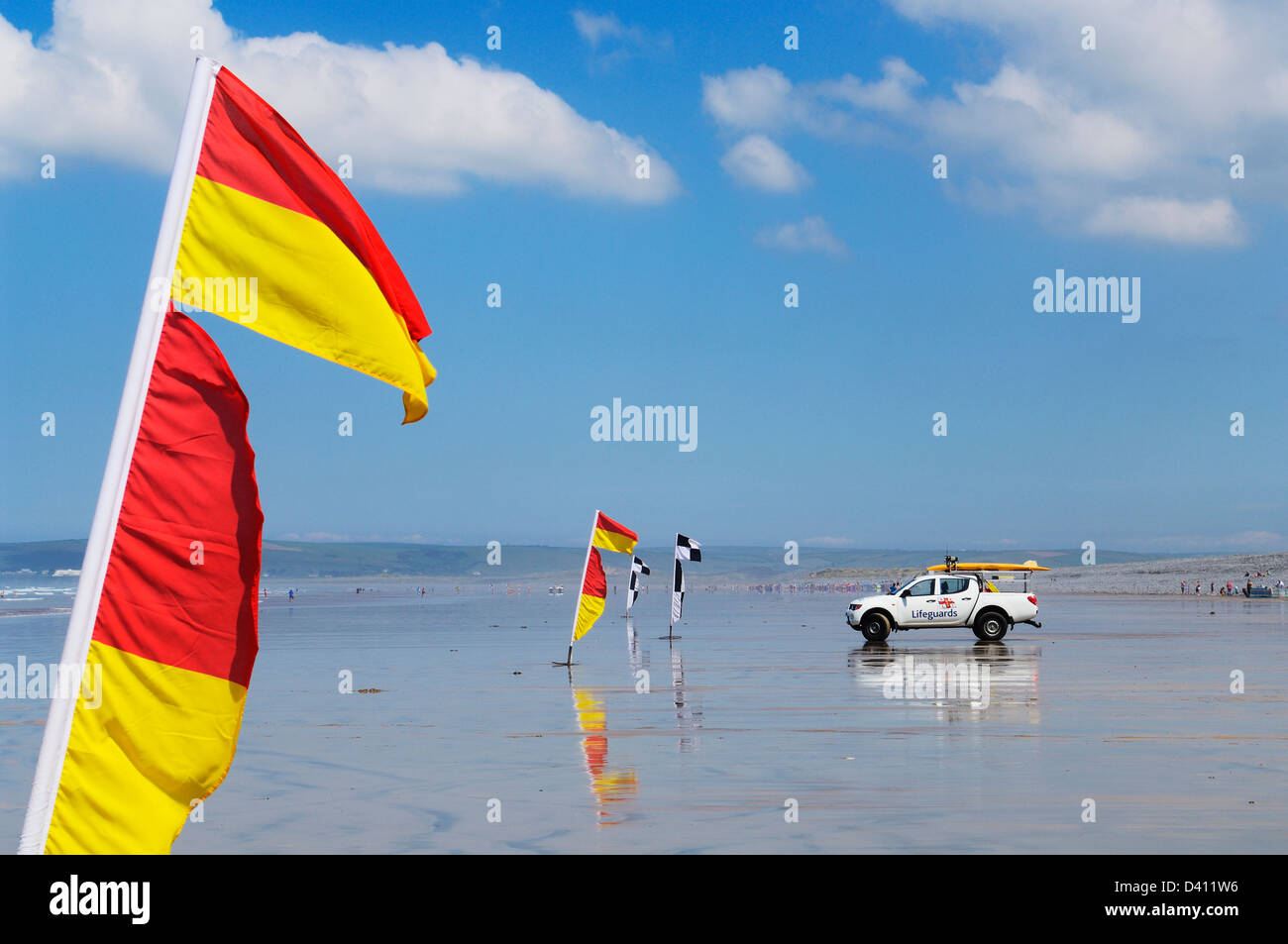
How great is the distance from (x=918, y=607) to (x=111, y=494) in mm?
29624

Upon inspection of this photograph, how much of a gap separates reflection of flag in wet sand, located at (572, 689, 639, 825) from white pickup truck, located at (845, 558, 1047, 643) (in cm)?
1523

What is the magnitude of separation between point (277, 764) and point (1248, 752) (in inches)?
409

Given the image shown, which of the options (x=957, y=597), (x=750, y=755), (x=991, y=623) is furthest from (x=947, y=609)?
(x=750, y=755)

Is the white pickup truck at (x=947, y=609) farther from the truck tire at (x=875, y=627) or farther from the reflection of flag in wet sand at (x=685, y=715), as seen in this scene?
the reflection of flag in wet sand at (x=685, y=715)

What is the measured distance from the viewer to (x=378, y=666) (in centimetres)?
2588

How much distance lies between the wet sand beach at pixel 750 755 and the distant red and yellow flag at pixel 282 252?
5675 millimetres

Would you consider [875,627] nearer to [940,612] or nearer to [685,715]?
[940,612]

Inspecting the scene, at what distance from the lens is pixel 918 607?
3219cm

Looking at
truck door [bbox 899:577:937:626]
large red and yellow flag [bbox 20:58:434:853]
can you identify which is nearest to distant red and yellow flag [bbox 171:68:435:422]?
large red and yellow flag [bbox 20:58:434:853]

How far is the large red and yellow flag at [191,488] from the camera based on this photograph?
409cm
